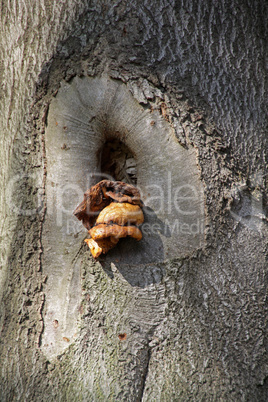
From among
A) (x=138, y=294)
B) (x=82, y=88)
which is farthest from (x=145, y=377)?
(x=82, y=88)

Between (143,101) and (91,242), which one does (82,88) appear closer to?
(143,101)

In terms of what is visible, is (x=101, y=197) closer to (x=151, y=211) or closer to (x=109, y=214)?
(x=109, y=214)

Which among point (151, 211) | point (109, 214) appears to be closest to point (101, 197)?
point (109, 214)

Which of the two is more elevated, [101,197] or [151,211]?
[101,197]
